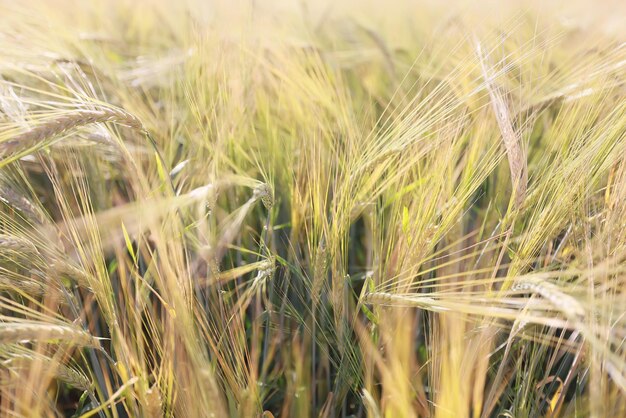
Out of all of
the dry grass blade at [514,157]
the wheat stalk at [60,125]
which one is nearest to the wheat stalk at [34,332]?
the wheat stalk at [60,125]

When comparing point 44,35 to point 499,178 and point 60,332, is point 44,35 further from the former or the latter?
point 499,178

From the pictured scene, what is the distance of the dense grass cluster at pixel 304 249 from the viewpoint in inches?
23.1

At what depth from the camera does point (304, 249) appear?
84cm

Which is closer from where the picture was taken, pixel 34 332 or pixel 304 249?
pixel 34 332

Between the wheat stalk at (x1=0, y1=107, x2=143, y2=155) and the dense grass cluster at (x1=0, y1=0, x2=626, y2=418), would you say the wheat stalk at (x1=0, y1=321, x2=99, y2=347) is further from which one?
the wheat stalk at (x1=0, y1=107, x2=143, y2=155)

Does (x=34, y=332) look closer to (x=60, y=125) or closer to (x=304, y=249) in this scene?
(x=60, y=125)

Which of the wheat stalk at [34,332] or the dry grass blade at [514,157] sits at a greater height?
the dry grass blade at [514,157]

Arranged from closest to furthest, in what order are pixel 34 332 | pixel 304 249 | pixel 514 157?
pixel 34 332, pixel 514 157, pixel 304 249

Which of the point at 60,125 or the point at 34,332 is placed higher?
the point at 60,125

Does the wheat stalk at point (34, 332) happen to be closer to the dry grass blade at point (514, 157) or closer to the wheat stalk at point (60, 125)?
the wheat stalk at point (60, 125)

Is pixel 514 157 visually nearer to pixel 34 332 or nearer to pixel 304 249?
pixel 304 249

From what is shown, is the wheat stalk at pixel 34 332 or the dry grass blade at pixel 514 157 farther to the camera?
the dry grass blade at pixel 514 157

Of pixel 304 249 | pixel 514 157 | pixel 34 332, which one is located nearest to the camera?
pixel 34 332

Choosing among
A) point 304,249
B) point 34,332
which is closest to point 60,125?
point 34,332
